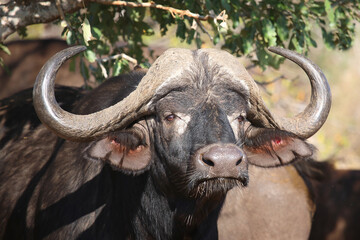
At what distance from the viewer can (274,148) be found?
4.46m

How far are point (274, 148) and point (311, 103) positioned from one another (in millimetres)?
478

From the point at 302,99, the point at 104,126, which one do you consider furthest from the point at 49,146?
the point at 302,99

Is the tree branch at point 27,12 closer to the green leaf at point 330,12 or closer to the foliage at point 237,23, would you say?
the foliage at point 237,23

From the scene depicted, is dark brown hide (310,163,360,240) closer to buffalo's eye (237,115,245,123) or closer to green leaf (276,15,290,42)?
green leaf (276,15,290,42)

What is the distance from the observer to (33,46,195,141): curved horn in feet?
12.8

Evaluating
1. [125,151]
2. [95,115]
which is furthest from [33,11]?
[125,151]

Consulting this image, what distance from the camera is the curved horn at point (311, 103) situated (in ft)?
14.5

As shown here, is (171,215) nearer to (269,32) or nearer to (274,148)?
(274,148)

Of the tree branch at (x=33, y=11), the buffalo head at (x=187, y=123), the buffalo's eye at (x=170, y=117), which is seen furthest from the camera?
the tree branch at (x=33, y=11)

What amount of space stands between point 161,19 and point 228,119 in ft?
7.92

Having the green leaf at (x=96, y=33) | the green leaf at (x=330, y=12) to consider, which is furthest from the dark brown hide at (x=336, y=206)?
the green leaf at (x=96, y=33)


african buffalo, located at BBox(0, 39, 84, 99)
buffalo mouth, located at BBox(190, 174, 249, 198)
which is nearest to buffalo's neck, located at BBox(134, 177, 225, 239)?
buffalo mouth, located at BBox(190, 174, 249, 198)

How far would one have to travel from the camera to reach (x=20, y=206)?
5.12 m

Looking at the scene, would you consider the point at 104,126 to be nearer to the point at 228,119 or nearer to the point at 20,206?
the point at 228,119
